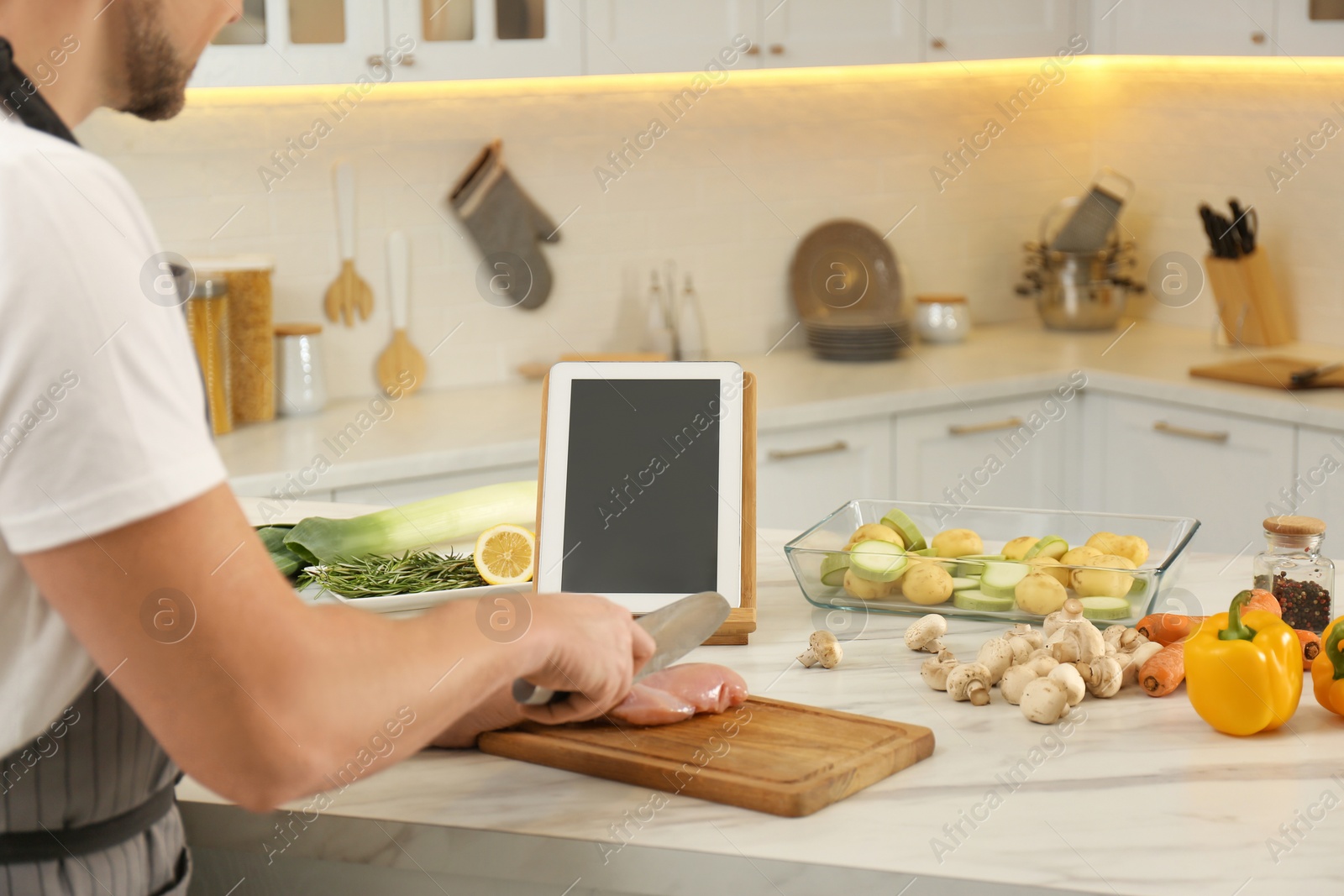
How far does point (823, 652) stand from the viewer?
1.33m

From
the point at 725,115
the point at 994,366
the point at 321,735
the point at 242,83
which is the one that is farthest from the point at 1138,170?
the point at 321,735

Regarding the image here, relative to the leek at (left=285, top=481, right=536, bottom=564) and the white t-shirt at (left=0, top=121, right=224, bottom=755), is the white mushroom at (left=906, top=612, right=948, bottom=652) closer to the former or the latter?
the leek at (left=285, top=481, right=536, bottom=564)

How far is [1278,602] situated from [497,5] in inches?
85.0

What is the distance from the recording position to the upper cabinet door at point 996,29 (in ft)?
11.3

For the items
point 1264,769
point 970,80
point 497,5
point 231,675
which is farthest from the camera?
point 970,80

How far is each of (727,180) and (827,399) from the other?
825 mm

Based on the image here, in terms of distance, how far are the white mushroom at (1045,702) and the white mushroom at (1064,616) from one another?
0.41 feet

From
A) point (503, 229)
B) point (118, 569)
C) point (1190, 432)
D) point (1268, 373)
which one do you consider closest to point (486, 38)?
point (503, 229)

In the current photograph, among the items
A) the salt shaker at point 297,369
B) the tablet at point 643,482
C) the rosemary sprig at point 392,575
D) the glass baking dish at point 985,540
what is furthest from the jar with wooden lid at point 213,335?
the glass baking dish at point 985,540

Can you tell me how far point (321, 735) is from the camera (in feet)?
2.52

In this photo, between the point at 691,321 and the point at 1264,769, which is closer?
the point at 1264,769

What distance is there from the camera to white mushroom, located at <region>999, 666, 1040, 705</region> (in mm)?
1225

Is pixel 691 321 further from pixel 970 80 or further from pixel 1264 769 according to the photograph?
pixel 1264 769

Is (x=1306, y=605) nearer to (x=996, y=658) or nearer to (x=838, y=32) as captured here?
(x=996, y=658)
